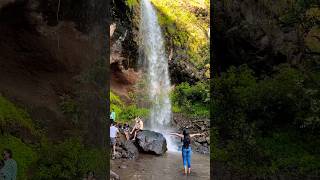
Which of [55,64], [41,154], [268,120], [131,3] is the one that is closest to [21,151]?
[41,154]

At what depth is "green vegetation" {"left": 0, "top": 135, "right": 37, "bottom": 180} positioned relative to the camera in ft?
35.0

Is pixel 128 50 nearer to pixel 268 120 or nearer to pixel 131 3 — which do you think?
pixel 131 3

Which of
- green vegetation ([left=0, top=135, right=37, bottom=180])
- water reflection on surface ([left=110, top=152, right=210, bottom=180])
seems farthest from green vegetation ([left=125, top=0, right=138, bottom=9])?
green vegetation ([left=0, top=135, right=37, bottom=180])

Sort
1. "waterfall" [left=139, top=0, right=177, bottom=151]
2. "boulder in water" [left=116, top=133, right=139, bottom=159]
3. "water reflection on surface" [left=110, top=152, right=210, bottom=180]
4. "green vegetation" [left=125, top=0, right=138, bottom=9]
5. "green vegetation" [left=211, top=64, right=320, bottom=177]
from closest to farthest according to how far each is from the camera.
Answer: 1. "green vegetation" [left=211, top=64, right=320, bottom=177]
2. "water reflection on surface" [left=110, top=152, right=210, bottom=180]
3. "boulder in water" [left=116, top=133, right=139, bottom=159]
4. "green vegetation" [left=125, top=0, right=138, bottom=9]
5. "waterfall" [left=139, top=0, right=177, bottom=151]

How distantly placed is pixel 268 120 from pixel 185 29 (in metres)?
15.7

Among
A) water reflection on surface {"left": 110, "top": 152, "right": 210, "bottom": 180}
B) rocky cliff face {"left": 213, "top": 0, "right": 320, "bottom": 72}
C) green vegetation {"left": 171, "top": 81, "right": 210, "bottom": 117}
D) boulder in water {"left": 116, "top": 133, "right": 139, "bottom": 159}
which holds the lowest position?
water reflection on surface {"left": 110, "top": 152, "right": 210, "bottom": 180}

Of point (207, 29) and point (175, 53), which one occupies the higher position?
point (207, 29)

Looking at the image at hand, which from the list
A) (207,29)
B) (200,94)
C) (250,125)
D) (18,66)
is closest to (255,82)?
(250,125)

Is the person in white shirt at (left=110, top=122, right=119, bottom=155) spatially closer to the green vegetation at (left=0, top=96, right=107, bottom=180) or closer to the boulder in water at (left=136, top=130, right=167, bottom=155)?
the boulder in water at (left=136, top=130, right=167, bottom=155)

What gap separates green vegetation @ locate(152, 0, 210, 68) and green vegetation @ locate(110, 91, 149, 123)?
182 inches

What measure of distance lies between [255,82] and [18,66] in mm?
7732

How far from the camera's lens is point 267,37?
16.6m

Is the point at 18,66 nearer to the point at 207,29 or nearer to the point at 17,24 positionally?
the point at 17,24

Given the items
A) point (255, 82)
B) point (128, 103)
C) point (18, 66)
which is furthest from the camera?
point (128, 103)
